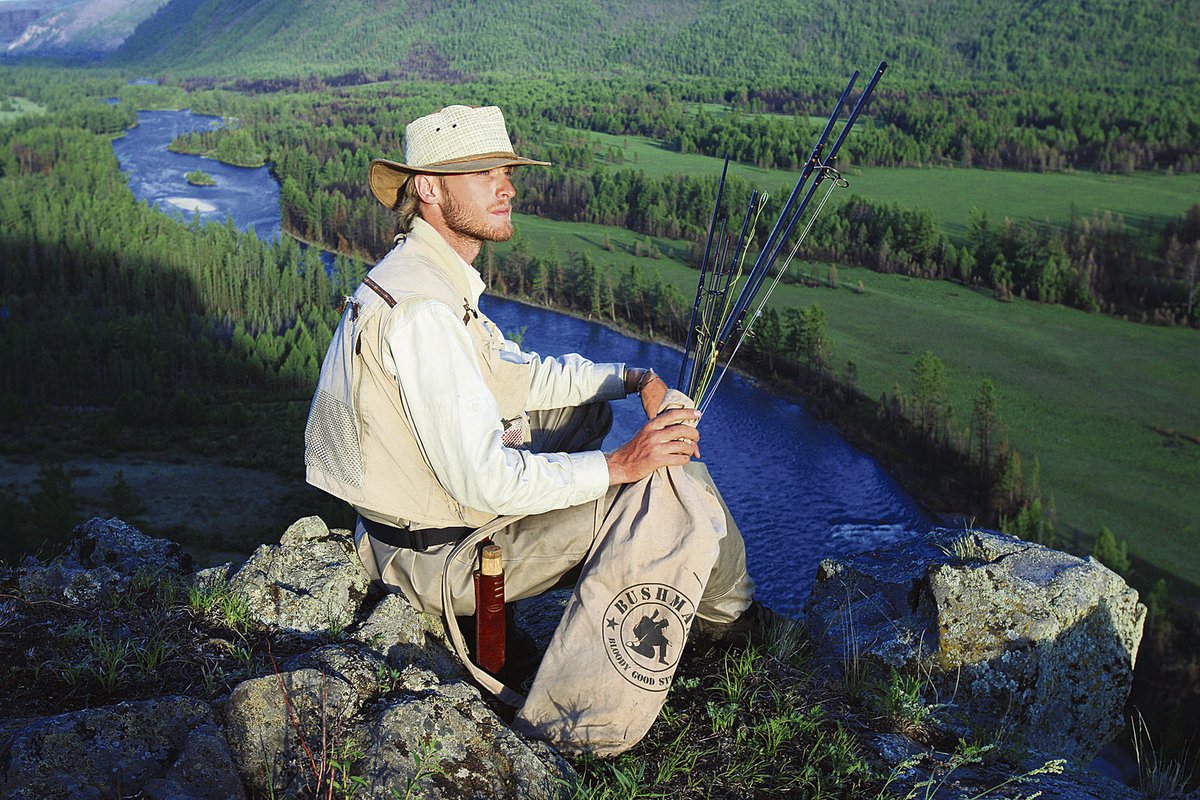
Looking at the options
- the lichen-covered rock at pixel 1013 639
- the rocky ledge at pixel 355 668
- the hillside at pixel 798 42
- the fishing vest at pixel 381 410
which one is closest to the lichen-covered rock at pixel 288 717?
the rocky ledge at pixel 355 668

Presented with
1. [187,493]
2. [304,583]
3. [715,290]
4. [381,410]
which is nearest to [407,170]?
[381,410]

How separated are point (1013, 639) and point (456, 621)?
8.27 ft

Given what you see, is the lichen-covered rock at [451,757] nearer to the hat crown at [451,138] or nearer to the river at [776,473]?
the hat crown at [451,138]

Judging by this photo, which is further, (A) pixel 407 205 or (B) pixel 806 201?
(B) pixel 806 201

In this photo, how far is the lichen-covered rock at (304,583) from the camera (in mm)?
3967

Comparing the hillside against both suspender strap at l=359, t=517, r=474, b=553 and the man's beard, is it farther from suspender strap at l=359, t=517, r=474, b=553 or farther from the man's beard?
suspender strap at l=359, t=517, r=474, b=553

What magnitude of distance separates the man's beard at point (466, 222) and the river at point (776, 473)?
65.9ft

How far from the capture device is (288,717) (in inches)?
120

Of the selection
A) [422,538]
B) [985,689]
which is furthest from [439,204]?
[985,689]

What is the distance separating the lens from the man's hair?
4.07 metres

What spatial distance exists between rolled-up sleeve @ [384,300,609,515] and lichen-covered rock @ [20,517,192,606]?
1.70m

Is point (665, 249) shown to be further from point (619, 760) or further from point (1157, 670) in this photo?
point (619, 760)

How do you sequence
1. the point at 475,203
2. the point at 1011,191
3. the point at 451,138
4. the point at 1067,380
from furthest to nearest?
the point at 1011,191
the point at 1067,380
the point at 475,203
the point at 451,138

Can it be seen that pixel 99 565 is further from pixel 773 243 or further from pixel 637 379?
pixel 773 243
